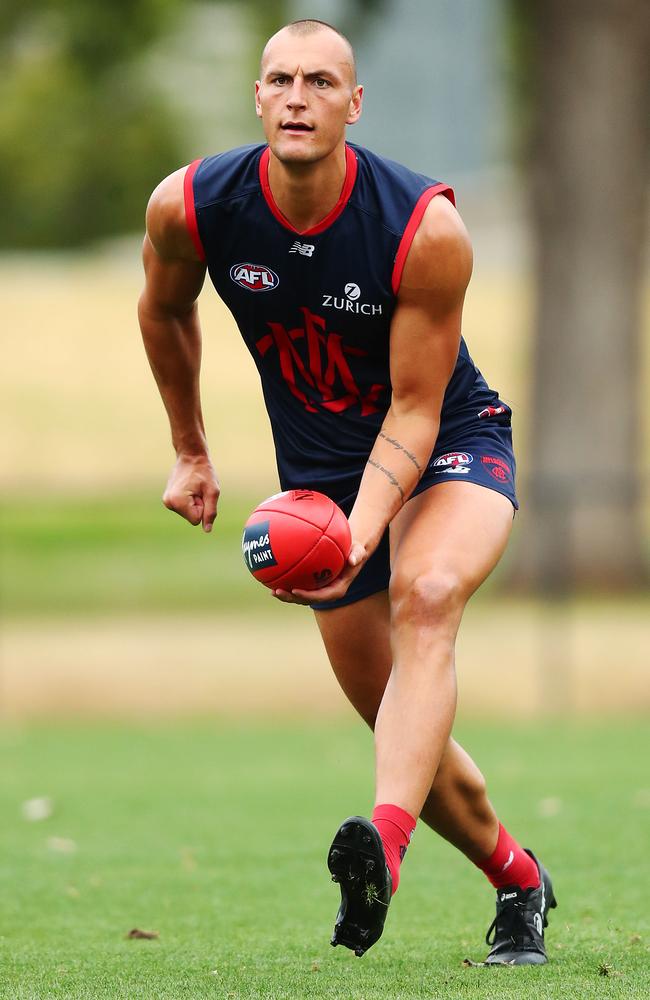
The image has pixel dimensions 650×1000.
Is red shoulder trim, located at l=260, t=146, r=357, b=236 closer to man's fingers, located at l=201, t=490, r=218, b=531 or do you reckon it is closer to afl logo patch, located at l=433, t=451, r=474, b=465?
afl logo patch, located at l=433, t=451, r=474, b=465

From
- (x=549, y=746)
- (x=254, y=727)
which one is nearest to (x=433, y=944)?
(x=549, y=746)

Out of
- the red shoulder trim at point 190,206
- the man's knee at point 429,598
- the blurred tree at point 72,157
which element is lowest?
the man's knee at point 429,598

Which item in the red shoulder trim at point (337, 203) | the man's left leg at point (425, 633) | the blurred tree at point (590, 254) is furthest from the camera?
the blurred tree at point (590, 254)

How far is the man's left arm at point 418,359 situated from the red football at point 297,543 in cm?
12

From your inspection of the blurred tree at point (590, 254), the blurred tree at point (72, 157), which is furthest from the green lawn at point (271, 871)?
the blurred tree at point (72, 157)

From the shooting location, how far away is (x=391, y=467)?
449 cm

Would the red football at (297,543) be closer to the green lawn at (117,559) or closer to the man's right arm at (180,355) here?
the man's right arm at (180,355)

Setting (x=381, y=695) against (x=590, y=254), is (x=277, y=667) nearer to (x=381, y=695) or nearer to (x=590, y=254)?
(x=590, y=254)

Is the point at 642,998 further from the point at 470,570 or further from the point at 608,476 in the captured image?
the point at 608,476

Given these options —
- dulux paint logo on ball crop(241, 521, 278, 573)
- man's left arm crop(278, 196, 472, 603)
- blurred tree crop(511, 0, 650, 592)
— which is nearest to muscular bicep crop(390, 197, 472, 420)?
man's left arm crop(278, 196, 472, 603)

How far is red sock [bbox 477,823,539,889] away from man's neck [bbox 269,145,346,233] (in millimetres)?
1903

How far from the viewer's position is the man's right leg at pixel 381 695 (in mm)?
4688

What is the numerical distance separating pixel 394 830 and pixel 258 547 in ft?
2.70

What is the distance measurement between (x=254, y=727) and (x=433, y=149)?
1881 inches
